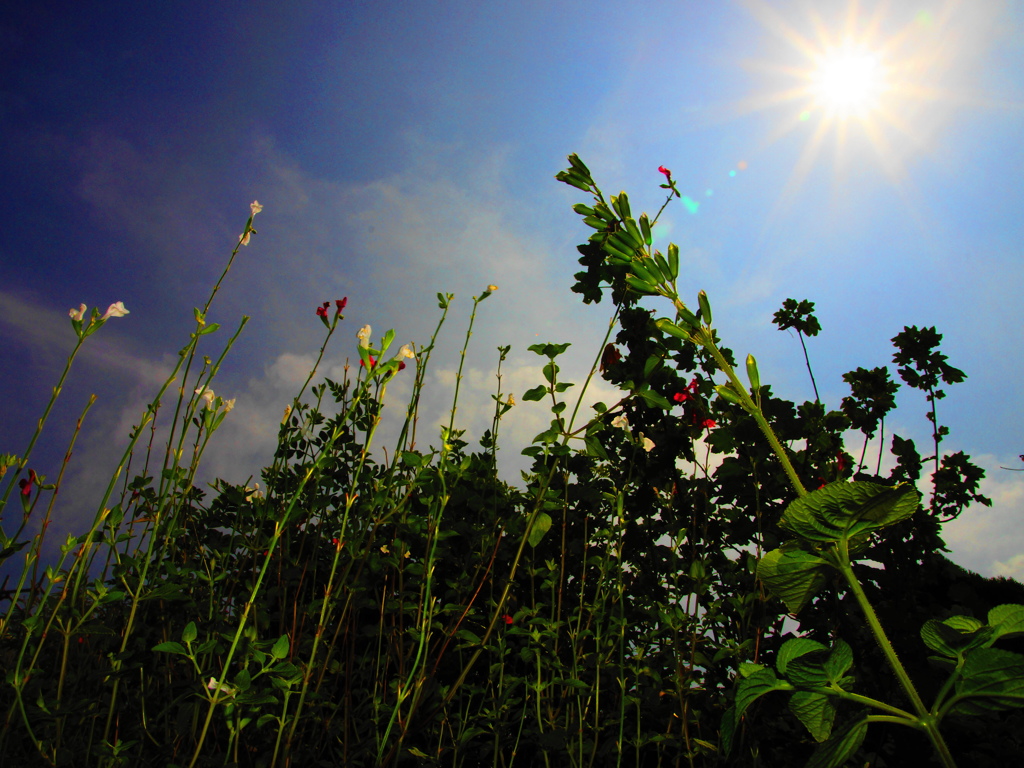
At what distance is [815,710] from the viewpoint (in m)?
0.58

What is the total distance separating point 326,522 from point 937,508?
3.18 metres

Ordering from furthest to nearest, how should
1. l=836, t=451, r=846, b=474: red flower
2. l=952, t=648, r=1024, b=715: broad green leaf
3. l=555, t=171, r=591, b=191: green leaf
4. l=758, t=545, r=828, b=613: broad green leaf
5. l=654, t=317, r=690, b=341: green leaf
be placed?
l=836, t=451, r=846, b=474: red flower, l=555, t=171, r=591, b=191: green leaf, l=654, t=317, r=690, b=341: green leaf, l=758, t=545, r=828, b=613: broad green leaf, l=952, t=648, r=1024, b=715: broad green leaf

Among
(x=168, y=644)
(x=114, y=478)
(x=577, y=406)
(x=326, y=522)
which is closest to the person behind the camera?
(x=168, y=644)

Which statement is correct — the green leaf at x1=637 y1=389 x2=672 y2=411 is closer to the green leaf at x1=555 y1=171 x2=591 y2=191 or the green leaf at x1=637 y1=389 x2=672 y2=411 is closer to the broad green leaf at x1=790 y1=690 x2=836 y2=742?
the green leaf at x1=555 y1=171 x2=591 y2=191

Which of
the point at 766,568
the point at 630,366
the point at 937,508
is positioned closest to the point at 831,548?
the point at 766,568

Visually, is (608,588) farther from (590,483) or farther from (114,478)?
(114,478)

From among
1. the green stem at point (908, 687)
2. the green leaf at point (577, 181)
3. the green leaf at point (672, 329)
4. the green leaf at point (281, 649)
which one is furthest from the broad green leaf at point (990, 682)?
the green leaf at point (281, 649)

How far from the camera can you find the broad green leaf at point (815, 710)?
1.90 ft

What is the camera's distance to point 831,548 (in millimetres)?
605

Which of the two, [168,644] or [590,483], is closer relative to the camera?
[168,644]

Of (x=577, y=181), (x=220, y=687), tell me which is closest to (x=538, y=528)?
(x=220, y=687)

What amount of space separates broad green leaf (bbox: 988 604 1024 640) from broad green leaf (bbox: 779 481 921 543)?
126 mm

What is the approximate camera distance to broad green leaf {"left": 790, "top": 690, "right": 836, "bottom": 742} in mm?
579

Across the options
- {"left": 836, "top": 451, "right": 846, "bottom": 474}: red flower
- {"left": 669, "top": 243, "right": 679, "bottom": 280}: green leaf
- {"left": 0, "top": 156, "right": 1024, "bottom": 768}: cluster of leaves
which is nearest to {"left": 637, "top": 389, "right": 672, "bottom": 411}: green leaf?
{"left": 0, "top": 156, "right": 1024, "bottom": 768}: cluster of leaves
